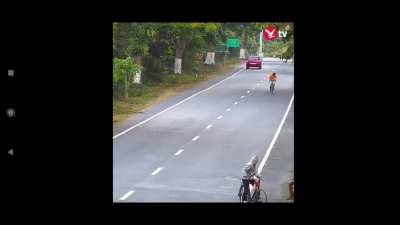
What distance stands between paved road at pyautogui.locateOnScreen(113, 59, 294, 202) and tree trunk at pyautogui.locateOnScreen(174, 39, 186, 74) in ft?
28.8

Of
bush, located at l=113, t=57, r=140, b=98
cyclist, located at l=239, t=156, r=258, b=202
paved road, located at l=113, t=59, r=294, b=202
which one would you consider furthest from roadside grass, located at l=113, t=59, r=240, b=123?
cyclist, located at l=239, t=156, r=258, b=202

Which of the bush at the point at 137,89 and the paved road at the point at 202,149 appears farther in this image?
the bush at the point at 137,89

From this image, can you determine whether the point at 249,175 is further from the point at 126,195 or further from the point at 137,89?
the point at 137,89

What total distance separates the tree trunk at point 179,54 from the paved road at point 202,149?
28.8 feet

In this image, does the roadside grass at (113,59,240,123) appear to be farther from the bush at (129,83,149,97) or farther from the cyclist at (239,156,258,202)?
the cyclist at (239,156,258,202)

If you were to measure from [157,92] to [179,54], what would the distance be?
9686 mm

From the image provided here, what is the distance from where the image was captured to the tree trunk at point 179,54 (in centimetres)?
5447

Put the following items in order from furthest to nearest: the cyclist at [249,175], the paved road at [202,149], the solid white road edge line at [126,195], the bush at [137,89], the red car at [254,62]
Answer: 1. the red car at [254,62]
2. the bush at [137,89]
3. the paved road at [202,149]
4. the solid white road edge line at [126,195]
5. the cyclist at [249,175]

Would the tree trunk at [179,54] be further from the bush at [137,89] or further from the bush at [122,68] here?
the bush at [122,68]

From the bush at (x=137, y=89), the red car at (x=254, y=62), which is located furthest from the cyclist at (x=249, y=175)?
the red car at (x=254, y=62)

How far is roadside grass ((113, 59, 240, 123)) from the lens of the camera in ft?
123
